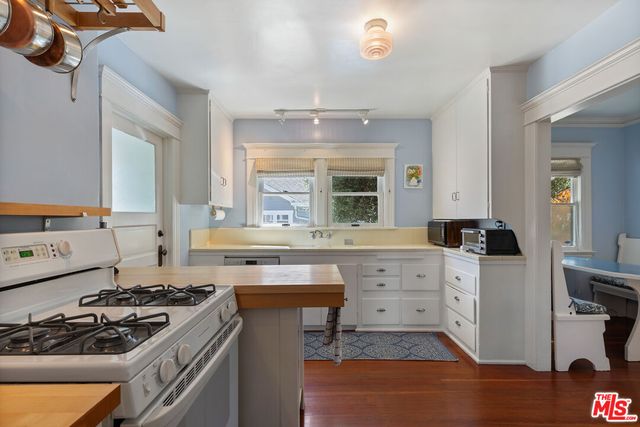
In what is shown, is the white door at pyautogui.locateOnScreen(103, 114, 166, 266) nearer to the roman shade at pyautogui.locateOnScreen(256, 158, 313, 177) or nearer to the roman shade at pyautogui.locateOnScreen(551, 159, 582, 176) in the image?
the roman shade at pyautogui.locateOnScreen(256, 158, 313, 177)

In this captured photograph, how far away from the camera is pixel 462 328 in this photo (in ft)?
Result: 9.78

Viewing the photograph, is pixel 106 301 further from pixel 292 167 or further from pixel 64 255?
pixel 292 167

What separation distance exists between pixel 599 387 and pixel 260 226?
3354mm

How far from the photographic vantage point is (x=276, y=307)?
1443mm

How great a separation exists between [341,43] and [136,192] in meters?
1.84

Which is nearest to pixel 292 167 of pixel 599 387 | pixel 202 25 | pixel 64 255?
pixel 202 25

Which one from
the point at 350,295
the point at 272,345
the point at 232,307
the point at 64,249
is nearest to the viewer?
the point at 64,249

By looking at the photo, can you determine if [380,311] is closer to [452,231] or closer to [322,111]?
[452,231]

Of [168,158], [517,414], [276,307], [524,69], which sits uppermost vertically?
[524,69]

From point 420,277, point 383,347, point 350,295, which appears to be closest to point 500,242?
point 420,277

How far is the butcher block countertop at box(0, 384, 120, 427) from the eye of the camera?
0.53 meters

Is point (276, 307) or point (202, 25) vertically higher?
point (202, 25)

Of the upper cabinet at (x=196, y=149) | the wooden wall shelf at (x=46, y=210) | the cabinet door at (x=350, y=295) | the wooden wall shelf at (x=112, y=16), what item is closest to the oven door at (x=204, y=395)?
the wooden wall shelf at (x=46, y=210)

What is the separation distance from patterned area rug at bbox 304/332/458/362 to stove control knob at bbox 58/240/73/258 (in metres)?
2.11
